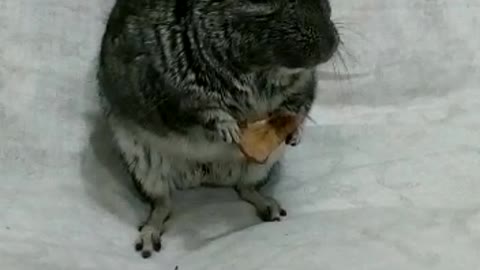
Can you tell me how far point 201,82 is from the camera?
2404mm

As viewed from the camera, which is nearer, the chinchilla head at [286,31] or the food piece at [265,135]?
the chinchilla head at [286,31]

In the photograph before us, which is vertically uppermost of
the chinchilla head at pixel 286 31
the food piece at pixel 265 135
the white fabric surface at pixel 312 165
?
the chinchilla head at pixel 286 31

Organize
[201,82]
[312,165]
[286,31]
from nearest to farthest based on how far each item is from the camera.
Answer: [286,31], [201,82], [312,165]

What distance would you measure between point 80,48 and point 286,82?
27.3 inches

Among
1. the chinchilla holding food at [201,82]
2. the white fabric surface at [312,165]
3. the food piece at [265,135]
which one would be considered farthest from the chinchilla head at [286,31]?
the white fabric surface at [312,165]

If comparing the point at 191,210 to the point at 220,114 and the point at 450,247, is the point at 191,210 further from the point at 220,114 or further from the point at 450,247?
the point at 450,247

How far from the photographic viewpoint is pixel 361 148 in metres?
2.82

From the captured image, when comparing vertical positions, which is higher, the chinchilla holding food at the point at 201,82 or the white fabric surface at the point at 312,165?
the chinchilla holding food at the point at 201,82

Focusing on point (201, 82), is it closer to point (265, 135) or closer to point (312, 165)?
point (265, 135)

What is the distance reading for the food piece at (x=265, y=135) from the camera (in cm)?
246

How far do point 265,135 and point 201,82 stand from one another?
0.17 meters

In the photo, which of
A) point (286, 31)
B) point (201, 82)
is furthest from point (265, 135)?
point (286, 31)

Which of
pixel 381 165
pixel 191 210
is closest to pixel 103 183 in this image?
pixel 191 210

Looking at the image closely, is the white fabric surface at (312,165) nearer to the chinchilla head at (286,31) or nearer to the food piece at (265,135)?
the food piece at (265,135)
